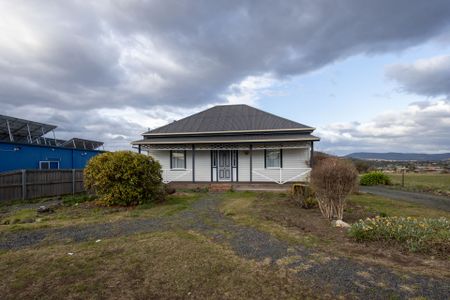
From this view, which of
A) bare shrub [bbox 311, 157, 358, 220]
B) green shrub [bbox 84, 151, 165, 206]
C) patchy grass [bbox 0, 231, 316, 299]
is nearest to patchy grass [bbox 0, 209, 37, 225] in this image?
green shrub [bbox 84, 151, 165, 206]

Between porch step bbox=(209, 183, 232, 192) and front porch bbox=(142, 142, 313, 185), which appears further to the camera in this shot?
front porch bbox=(142, 142, 313, 185)

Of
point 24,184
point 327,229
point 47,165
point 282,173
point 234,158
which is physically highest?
point 234,158

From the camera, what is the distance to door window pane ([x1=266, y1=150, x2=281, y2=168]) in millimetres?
17891

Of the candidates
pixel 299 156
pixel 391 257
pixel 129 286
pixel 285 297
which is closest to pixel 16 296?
pixel 129 286

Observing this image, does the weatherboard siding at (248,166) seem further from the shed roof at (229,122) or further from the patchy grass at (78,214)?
the patchy grass at (78,214)

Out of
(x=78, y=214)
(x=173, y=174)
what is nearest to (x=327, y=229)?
(x=78, y=214)

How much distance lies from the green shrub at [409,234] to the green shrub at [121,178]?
25.1ft

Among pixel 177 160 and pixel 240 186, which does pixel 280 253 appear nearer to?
pixel 240 186

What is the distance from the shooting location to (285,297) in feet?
11.0

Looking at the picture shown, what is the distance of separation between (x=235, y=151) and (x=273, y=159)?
245 cm

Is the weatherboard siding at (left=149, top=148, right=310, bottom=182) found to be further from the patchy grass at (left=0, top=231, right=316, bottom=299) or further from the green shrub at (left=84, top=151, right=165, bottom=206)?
the patchy grass at (left=0, top=231, right=316, bottom=299)

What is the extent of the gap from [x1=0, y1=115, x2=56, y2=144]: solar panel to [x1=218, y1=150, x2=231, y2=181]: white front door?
13557mm

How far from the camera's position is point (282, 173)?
56.6ft

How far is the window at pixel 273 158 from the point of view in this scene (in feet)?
58.6
